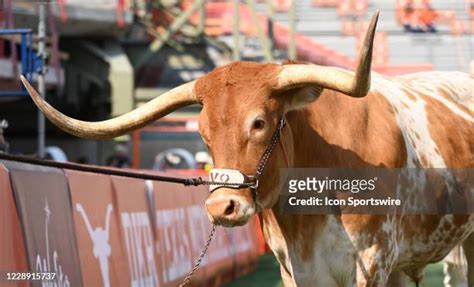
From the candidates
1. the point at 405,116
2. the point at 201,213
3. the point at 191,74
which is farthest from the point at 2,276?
the point at 191,74

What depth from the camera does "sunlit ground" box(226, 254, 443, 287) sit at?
483 inches

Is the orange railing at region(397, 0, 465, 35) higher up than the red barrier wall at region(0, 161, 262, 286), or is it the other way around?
the red barrier wall at region(0, 161, 262, 286)

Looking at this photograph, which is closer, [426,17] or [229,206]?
[229,206]

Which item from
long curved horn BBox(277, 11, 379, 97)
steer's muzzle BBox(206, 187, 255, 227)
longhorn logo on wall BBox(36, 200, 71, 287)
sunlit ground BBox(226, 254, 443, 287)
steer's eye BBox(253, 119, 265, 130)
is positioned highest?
long curved horn BBox(277, 11, 379, 97)

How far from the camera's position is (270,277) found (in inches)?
545

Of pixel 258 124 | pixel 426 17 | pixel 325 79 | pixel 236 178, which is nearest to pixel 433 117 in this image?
pixel 325 79

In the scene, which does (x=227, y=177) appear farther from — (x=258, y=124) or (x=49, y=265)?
(x=49, y=265)

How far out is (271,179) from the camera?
17.5 ft

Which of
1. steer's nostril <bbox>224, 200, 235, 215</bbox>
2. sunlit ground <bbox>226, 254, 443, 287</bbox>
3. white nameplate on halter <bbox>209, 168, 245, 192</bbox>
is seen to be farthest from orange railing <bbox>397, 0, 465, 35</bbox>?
steer's nostril <bbox>224, 200, 235, 215</bbox>

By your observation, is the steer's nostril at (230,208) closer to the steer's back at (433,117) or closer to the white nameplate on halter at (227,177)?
the white nameplate on halter at (227,177)

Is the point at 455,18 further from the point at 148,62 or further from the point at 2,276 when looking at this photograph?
the point at 2,276

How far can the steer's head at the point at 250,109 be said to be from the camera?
5035 millimetres

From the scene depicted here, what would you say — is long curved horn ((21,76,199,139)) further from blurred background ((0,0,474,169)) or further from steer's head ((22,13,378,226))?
blurred background ((0,0,474,169))

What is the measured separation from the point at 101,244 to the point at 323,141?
2.25 m
